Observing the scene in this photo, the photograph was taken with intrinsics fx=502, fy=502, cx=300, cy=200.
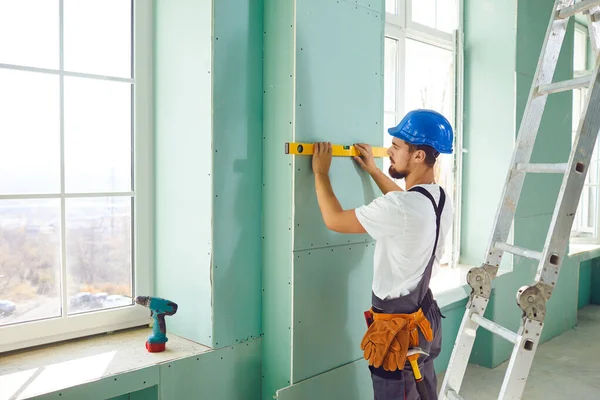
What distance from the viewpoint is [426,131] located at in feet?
6.29

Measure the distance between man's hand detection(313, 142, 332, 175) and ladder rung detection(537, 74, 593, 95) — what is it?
87 cm

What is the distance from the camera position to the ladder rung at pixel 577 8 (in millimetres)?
1815

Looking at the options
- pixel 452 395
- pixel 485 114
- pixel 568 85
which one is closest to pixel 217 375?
pixel 452 395

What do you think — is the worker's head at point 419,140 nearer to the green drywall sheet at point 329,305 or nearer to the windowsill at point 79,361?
the green drywall sheet at point 329,305

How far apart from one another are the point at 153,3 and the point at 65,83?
53 centimetres

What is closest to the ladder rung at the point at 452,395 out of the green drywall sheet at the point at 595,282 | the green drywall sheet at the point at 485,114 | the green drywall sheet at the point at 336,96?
the green drywall sheet at the point at 336,96

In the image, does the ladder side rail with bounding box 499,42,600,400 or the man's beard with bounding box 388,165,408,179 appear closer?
the ladder side rail with bounding box 499,42,600,400

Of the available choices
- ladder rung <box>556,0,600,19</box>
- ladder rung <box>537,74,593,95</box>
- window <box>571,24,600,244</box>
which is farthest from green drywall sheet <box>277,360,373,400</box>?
window <box>571,24,600,244</box>

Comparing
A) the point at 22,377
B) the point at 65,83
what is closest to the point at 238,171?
the point at 65,83

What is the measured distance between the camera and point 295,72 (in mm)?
1964

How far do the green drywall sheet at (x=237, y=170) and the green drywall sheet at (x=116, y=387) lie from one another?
291 mm

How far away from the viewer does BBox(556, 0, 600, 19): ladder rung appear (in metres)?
1.82

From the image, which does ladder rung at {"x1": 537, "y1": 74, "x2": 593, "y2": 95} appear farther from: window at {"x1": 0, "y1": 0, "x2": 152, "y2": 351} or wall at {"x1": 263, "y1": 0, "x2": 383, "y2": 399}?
window at {"x1": 0, "y1": 0, "x2": 152, "y2": 351}

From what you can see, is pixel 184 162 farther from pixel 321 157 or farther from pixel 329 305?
pixel 329 305
